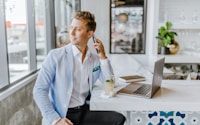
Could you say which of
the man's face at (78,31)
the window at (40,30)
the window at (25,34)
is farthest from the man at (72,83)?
the window at (40,30)

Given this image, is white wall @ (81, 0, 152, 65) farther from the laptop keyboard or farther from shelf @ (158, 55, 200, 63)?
the laptop keyboard

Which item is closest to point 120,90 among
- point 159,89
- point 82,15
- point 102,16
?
point 159,89

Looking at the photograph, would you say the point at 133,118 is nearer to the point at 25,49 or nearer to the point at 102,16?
the point at 25,49

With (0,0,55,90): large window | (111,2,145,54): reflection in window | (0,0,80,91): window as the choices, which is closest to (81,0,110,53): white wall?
(111,2,145,54): reflection in window

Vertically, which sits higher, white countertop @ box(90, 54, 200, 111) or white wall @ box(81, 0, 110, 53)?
white wall @ box(81, 0, 110, 53)

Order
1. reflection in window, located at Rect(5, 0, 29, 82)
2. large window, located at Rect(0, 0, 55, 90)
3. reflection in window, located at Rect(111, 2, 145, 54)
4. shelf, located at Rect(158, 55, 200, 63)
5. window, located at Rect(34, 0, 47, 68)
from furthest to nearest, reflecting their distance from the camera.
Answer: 1. reflection in window, located at Rect(111, 2, 145, 54)
2. shelf, located at Rect(158, 55, 200, 63)
3. window, located at Rect(34, 0, 47, 68)
4. reflection in window, located at Rect(5, 0, 29, 82)
5. large window, located at Rect(0, 0, 55, 90)

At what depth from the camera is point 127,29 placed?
4.50 m

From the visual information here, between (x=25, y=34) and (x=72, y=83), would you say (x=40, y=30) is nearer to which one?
(x=25, y=34)

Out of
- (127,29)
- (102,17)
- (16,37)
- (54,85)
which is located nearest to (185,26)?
(127,29)

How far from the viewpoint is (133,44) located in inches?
179

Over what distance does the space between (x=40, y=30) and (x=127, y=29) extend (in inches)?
70.1

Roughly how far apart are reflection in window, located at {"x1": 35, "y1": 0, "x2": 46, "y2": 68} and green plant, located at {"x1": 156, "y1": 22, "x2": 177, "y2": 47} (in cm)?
191

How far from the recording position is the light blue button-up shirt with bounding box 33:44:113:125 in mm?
1521

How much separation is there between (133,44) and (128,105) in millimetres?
3190
